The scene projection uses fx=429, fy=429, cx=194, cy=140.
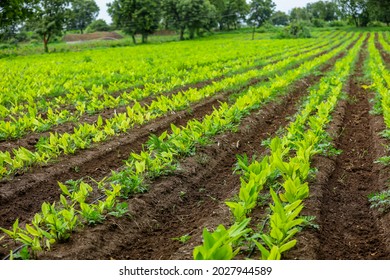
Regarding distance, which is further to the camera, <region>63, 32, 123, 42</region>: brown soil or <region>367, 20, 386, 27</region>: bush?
<region>367, 20, 386, 27</region>: bush

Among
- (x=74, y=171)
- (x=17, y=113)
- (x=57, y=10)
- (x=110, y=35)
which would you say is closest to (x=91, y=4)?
(x=110, y=35)

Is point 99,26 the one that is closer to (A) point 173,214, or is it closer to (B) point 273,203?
(A) point 173,214

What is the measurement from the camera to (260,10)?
64312mm

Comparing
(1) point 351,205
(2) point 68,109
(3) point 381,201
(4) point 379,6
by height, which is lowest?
(1) point 351,205

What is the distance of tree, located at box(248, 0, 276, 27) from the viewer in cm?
6393

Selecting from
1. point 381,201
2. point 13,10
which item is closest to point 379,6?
point 13,10

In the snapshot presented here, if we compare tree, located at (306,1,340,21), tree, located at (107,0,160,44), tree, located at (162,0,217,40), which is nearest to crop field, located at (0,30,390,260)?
tree, located at (107,0,160,44)

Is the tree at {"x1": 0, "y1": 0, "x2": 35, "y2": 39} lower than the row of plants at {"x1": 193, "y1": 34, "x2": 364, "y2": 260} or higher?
higher

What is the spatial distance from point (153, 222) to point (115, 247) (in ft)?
2.02

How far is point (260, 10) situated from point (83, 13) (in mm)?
25833

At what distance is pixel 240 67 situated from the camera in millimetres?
18062

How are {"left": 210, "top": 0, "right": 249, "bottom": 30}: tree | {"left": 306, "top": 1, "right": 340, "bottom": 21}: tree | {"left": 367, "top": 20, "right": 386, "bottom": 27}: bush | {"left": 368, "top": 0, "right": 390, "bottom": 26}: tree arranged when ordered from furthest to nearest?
{"left": 306, "top": 1, "right": 340, "bottom": 21}: tree, {"left": 367, "top": 20, "right": 386, "bottom": 27}: bush, {"left": 210, "top": 0, "right": 249, "bottom": 30}: tree, {"left": 368, "top": 0, "right": 390, "bottom": 26}: tree

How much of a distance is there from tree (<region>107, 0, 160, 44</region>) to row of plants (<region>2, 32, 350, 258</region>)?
156 ft

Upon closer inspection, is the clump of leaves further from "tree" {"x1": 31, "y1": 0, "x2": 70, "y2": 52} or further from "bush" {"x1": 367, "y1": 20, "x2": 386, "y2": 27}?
"bush" {"x1": 367, "y1": 20, "x2": 386, "y2": 27}
